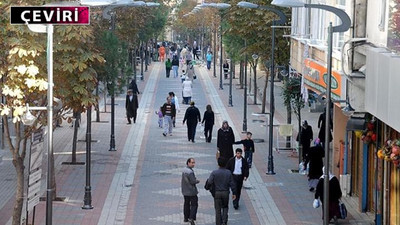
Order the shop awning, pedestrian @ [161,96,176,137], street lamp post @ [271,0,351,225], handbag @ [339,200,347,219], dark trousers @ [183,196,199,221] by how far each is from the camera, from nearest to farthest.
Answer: street lamp post @ [271,0,351,225]
dark trousers @ [183,196,199,221]
handbag @ [339,200,347,219]
the shop awning
pedestrian @ [161,96,176,137]

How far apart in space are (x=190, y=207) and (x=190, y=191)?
A: 0.46 m

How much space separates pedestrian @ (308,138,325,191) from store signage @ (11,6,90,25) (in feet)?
38.4

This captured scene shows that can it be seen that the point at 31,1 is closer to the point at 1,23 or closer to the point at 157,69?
the point at 1,23

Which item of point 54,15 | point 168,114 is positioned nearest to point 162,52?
point 168,114

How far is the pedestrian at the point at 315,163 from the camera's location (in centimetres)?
2664

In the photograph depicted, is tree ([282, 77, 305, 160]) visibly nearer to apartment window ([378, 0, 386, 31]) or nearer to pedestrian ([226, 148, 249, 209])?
pedestrian ([226, 148, 249, 209])

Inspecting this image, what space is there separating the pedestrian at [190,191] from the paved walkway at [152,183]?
0.51 m

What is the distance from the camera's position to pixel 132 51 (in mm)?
61406

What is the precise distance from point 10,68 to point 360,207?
9482 millimetres

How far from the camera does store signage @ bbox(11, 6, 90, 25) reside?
52.7ft

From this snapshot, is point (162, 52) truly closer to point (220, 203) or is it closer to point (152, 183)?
point (152, 183)

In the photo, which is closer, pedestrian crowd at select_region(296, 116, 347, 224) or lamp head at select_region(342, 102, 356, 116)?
lamp head at select_region(342, 102, 356, 116)

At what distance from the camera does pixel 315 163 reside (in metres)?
26.8

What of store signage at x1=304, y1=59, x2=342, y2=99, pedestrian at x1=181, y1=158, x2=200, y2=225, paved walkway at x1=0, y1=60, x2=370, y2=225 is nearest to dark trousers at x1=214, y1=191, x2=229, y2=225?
pedestrian at x1=181, y1=158, x2=200, y2=225
